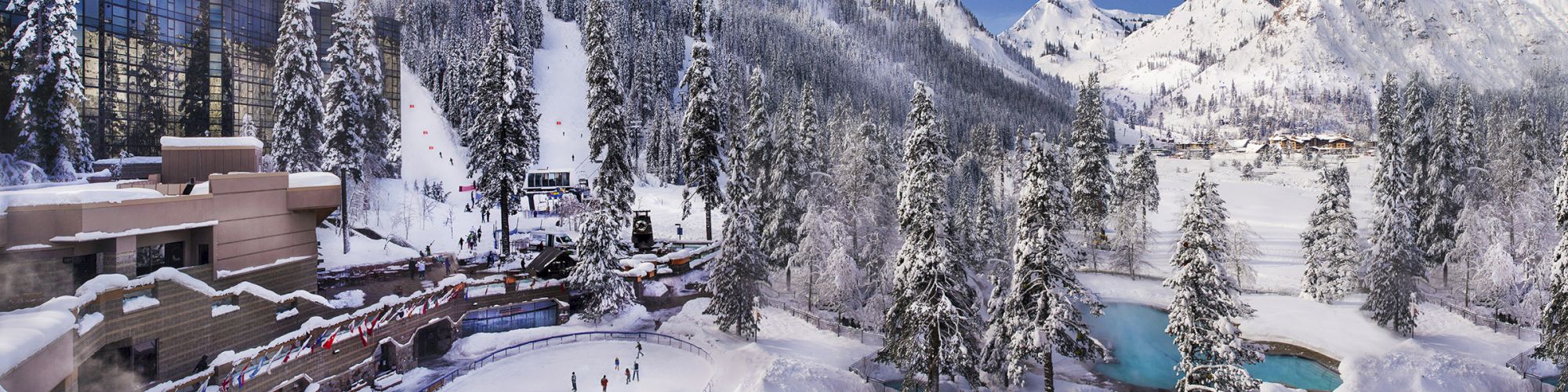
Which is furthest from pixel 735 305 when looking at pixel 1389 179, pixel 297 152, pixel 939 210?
pixel 1389 179

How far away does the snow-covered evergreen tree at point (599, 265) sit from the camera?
31562 millimetres

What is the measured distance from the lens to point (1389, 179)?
38.4 m

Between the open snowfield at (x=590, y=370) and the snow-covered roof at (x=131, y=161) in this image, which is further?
the open snowfield at (x=590, y=370)

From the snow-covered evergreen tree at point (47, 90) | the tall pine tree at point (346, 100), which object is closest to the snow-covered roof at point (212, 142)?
the snow-covered evergreen tree at point (47, 90)

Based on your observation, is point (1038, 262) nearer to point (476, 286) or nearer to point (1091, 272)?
point (476, 286)

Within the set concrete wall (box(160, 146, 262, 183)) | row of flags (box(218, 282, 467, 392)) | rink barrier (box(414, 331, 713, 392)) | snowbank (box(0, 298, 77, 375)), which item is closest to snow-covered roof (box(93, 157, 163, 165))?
concrete wall (box(160, 146, 262, 183))

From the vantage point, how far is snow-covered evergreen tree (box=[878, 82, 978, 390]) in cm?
2308

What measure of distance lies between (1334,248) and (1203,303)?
26.0m

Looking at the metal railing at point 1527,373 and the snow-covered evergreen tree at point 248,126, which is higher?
the snow-covered evergreen tree at point 248,126

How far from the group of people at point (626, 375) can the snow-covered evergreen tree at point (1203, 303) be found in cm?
1996

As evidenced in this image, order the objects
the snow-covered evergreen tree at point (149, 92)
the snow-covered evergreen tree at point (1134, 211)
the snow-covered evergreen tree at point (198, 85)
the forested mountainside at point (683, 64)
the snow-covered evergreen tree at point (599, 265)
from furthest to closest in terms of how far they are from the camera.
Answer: the forested mountainside at point (683, 64) < the snow-covered evergreen tree at point (1134, 211) < the snow-covered evergreen tree at point (599, 265) < the snow-covered evergreen tree at point (198, 85) < the snow-covered evergreen tree at point (149, 92)

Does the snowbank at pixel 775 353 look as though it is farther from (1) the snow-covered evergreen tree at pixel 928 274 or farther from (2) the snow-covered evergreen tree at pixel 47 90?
(2) the snow-covered evergreen tree at pixel 47 90

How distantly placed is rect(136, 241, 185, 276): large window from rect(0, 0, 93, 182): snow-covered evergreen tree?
3294mm

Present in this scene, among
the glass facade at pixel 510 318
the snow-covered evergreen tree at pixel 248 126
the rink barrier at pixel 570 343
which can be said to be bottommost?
the rink barrier at pixel 570 343
